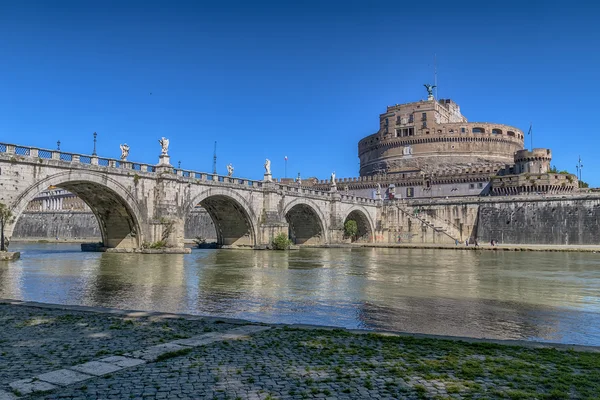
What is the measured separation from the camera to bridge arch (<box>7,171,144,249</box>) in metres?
34.6

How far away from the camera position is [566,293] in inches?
771

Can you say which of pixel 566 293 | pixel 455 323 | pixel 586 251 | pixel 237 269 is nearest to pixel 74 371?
pixel 455 323

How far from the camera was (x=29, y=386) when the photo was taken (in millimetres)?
5844

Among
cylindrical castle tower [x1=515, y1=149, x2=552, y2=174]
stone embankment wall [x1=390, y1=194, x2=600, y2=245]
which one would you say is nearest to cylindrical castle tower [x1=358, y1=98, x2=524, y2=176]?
cylindrical castle tower [x1=515, y1=149, x2=552, y2=174]

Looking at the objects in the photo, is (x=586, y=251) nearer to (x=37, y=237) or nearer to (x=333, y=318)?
(x=333, y=318)

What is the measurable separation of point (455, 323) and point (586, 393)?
743 cm

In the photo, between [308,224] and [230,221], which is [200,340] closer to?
[230,221]

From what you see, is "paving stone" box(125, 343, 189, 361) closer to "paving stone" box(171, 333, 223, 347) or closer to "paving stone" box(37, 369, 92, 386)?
"paving stone" box(171, 333, 223, 347)

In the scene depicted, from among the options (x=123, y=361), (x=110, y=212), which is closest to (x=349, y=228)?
(x=110, y=212)

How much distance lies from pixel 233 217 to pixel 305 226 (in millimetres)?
15159

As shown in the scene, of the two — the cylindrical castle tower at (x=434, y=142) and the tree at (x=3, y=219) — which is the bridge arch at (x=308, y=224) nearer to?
the cylindrical castle tower at (x=434, y=142)

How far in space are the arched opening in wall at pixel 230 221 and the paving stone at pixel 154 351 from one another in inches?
1651

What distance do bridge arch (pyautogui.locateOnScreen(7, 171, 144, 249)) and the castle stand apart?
174 ft

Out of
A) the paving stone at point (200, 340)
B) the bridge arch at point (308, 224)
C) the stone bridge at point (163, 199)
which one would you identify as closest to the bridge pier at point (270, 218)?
the stone bridge at point (163, 199)
